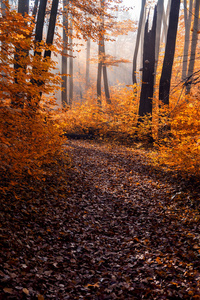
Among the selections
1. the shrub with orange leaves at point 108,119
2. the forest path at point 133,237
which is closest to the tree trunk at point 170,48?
the shrub with orange leaves at point 108,119

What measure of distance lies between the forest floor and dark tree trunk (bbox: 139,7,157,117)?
5.23m

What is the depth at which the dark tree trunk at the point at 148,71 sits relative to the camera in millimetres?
11055

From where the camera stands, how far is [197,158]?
5637 mm

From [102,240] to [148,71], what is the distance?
30.2ft

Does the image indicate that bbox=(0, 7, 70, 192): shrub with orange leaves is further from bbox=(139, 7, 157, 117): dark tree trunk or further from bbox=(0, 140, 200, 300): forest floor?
bbox=(139, 7, 157, 117): dark tree trunk

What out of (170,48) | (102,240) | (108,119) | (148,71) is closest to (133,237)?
(102,240)

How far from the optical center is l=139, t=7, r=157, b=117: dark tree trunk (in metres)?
11.1

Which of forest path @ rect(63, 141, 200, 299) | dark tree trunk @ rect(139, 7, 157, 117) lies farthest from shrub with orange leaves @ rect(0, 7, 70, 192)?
dark tree trunk @ rect(139, 7, 157, 117)

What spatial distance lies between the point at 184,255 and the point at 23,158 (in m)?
3.48

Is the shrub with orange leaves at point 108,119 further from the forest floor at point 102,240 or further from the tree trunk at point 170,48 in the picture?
the forest floor at point 102,240

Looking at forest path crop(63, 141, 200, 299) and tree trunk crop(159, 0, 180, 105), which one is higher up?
tree trunk crop(159, 0, 180, 105)

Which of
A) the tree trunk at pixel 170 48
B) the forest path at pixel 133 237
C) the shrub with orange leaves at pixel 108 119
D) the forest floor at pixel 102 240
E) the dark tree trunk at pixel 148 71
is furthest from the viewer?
the shrub with orange leaves at pixel 108 119

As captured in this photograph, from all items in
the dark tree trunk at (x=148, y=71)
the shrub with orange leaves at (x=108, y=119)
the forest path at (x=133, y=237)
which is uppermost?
the dark tree trunk at (x=148, y=71)

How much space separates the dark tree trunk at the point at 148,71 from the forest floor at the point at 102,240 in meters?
5.23
